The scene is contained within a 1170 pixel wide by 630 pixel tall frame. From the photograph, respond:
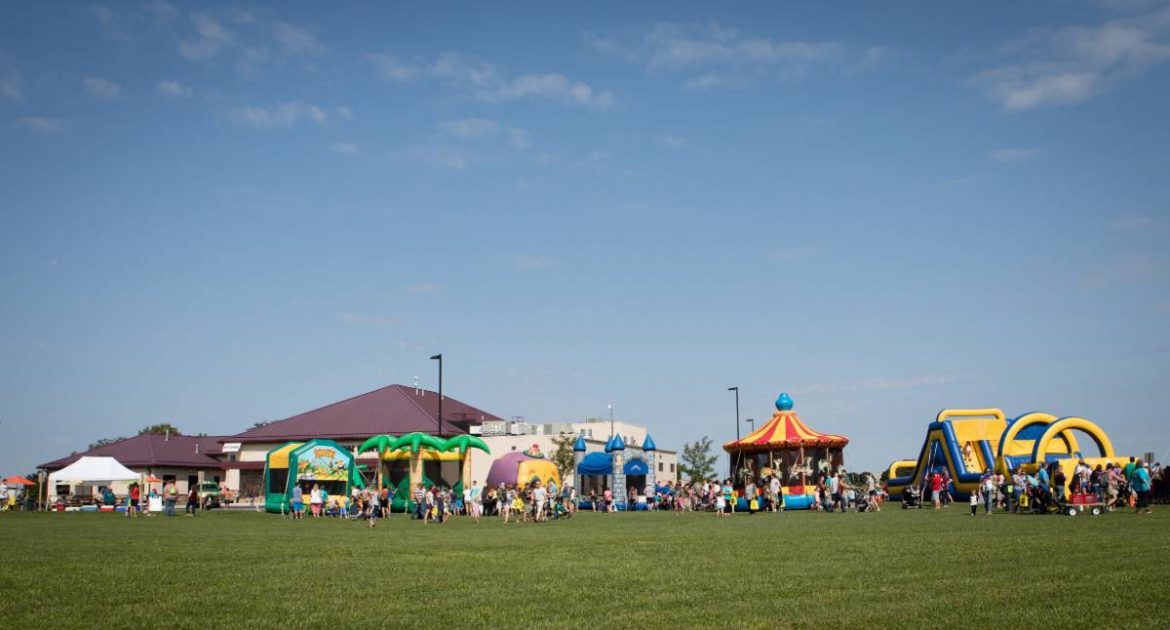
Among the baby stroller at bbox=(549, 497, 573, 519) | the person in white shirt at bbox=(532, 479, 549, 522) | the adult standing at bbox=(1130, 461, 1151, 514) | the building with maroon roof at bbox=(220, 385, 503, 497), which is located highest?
the building with maroon roof at bbox=(220, 385, 503, 497)

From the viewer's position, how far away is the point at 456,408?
72.0m

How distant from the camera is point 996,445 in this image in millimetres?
42562

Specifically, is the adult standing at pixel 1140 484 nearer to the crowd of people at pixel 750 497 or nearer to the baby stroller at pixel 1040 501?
the baby stroller at pixel 1040 501

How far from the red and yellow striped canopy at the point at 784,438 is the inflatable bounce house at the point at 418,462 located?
12.0 metres

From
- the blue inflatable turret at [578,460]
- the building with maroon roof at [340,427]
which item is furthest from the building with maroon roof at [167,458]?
the blue inflatable turret at [578,460]

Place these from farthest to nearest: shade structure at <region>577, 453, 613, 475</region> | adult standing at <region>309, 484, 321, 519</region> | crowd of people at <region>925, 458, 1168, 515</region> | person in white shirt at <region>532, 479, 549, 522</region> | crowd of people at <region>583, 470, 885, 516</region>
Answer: shade structure at <region>577, 453, 613, 475</region>, adult standing at <region>309, 484, 321, 519</region>, crowd of people at <region>583, 470, 885, 516</region>, person in white shirt at <region>532, 479, 549, 522</region>, crowd of people at <region>925, 458, 1168, 515</region>

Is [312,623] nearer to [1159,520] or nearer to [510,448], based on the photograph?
[1159,520]

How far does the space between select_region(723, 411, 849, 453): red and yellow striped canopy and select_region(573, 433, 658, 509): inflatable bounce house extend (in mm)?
5949

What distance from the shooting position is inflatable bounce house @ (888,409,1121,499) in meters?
38.4

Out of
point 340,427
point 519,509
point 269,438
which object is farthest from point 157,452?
point 519,509

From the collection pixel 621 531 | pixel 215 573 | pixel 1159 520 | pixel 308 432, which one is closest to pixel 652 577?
pixel 215 573

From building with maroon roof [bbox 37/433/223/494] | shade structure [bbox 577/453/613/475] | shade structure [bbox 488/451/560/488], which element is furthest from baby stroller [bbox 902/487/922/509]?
building with maroon roof [bbox 37/433/223/494]

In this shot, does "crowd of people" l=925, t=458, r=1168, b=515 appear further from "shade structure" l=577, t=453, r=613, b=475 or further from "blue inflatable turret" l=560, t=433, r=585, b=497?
"blue inflatable turret" l=560, t=433, r=585, b=497

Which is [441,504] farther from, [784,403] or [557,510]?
[784,403]
